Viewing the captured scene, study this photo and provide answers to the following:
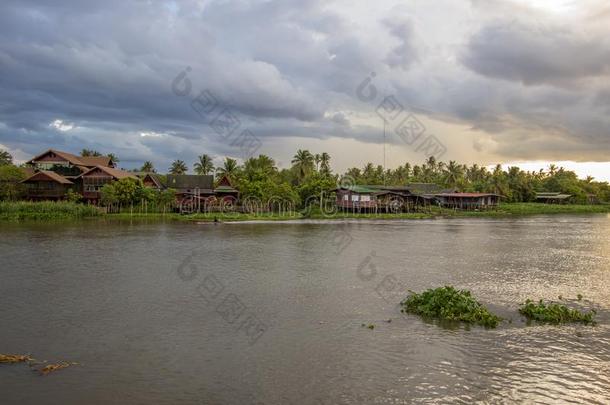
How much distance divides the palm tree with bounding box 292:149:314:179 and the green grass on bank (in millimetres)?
37121

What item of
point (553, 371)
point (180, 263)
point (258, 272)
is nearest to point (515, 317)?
point (553, 371)

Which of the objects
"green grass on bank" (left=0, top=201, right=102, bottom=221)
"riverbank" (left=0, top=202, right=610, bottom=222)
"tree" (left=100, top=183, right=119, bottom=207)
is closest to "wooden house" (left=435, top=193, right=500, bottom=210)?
"riverbank" (left=0, top=202, right=610, bottom=222)

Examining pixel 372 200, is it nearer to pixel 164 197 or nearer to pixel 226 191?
pixel 226 191

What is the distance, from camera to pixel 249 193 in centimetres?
6375

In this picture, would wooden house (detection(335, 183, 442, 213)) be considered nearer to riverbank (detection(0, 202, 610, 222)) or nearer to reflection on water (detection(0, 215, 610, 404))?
riverbank (detection(0, 202, 610, 222))

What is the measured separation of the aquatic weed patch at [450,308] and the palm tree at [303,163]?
220ft

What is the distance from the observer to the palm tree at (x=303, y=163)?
270ft

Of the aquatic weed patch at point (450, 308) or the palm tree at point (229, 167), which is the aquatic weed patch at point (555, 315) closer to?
the aquatic weed patch at point (450, 308)

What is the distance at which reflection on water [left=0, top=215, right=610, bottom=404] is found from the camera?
32.7 ft

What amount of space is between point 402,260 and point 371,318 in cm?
1238

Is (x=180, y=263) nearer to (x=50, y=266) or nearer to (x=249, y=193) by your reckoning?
(x=50, y=266)

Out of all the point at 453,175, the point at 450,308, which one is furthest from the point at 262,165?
the point at 450,308

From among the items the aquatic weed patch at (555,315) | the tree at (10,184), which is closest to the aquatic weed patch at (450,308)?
the aquatic weed patch at (555,315)

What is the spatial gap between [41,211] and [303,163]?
142 ft
